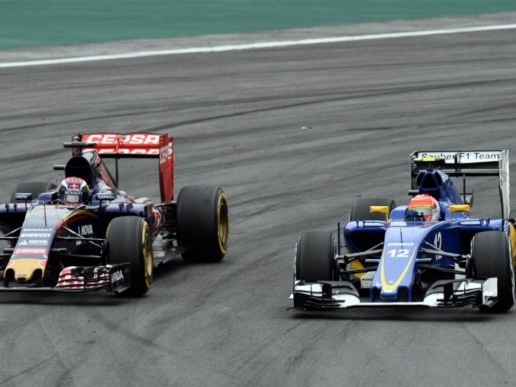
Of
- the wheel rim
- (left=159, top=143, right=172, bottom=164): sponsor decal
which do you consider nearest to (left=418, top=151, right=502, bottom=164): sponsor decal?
the wheel rim

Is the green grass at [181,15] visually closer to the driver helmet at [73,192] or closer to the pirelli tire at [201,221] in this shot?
the pirelli tire at [201,221]

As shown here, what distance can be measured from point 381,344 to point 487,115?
661 inches

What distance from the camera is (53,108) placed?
104 feet

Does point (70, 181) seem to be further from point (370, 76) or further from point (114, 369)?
point (370, 76)

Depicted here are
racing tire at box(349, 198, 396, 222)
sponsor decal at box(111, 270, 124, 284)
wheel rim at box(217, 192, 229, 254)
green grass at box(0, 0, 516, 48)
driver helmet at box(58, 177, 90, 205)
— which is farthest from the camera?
green grass at box(0, 0, 516, 48)

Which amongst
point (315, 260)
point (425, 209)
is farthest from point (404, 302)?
point (425, 209)

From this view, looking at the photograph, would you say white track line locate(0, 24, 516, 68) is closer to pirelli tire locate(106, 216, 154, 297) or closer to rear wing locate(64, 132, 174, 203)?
rear wing locate(64, 132, 174, 203)

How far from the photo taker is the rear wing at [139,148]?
19.0 meters

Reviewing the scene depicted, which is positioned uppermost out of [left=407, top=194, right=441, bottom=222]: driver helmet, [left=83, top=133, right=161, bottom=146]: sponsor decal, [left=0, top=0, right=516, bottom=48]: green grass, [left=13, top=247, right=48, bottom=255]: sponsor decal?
[left=0, top=0, right=516, bottom=48]: green grass

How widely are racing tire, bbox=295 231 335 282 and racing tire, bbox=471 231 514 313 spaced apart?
152 cm

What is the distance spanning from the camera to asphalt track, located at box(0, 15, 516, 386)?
43.5 feet

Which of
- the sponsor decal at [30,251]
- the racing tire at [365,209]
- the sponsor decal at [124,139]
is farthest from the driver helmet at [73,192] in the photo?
the racing tire at [365,209]

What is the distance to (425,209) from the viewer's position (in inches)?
643

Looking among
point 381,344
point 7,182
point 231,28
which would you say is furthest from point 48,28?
point 381,344
